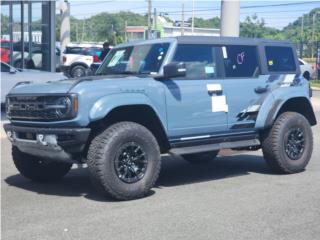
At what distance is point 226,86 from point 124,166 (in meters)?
1.87

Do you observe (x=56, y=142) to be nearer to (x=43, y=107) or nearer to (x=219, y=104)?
(x=43, y=107)

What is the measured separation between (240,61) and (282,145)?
1.29 metres

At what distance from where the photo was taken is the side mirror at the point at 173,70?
7.36m

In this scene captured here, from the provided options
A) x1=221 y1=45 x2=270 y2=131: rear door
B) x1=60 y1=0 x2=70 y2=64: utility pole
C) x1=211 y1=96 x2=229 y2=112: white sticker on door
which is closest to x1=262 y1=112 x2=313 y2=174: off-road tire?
x1=221 y1=45 x2=270 y2=131: rear door

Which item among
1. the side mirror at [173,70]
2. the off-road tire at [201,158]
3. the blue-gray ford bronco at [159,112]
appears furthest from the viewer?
the off-road tire at [201,158]

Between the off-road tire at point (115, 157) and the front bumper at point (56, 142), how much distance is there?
0.19 meters

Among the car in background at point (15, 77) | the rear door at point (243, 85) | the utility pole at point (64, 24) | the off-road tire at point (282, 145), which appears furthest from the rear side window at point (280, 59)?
the utility pole at point (64, 24)

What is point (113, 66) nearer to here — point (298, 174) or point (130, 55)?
point (130, 55)

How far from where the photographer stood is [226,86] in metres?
8.10

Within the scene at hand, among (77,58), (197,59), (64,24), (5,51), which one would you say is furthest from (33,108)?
(64,24)

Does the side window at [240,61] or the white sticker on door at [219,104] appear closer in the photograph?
the white sticker on door at [219,104]

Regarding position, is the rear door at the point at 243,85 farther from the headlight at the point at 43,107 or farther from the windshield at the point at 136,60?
the headlight at the point at 43,107

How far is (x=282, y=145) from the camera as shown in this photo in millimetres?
8633

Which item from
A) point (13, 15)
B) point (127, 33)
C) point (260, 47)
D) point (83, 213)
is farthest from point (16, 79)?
point (127, 33)
